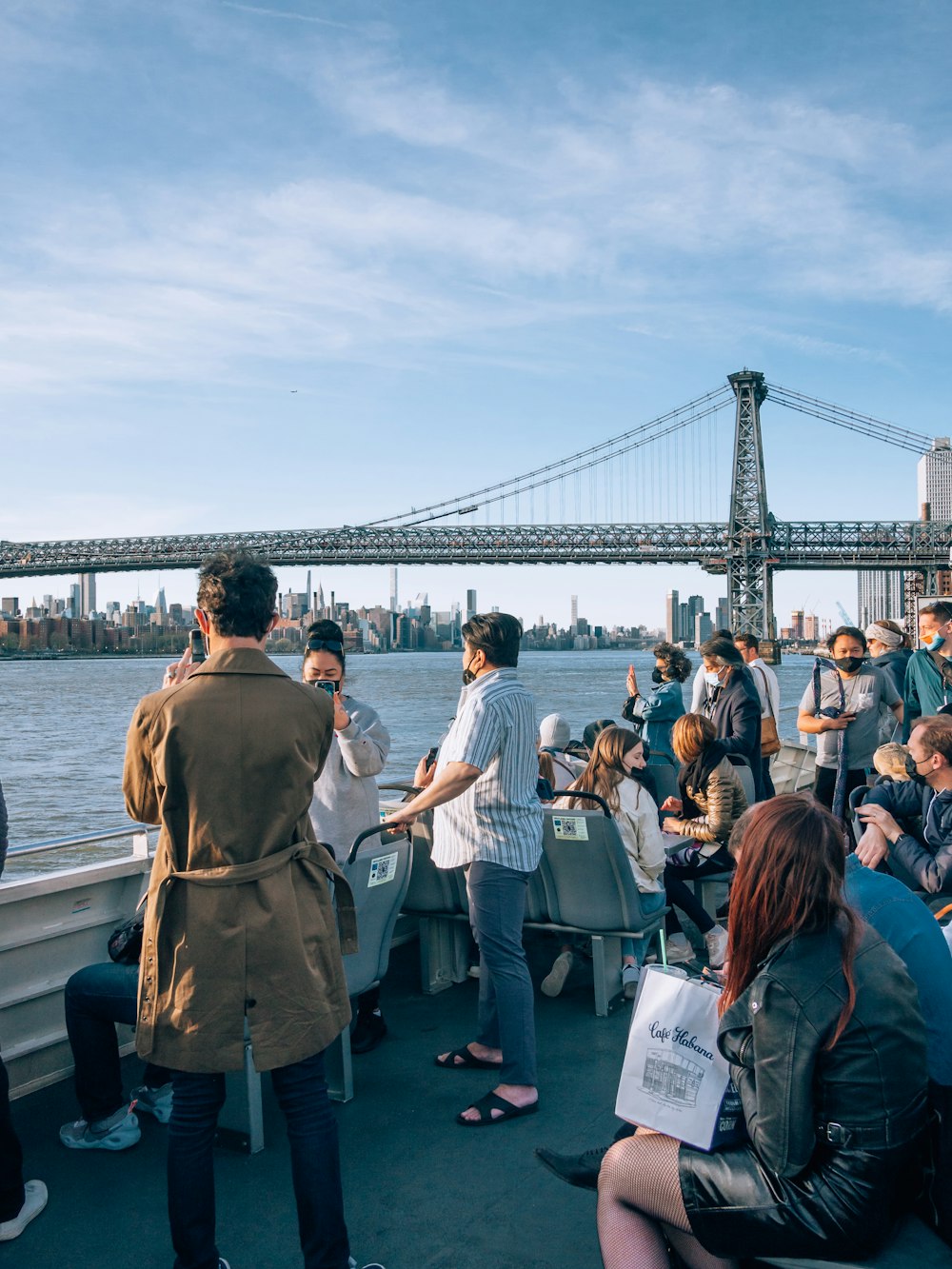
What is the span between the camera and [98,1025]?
281 cm

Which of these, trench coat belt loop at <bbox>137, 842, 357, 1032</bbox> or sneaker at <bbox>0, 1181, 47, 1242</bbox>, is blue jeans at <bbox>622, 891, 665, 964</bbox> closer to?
trench coat belt loop at <bbox>137, 842, 357, 1032</bbox>

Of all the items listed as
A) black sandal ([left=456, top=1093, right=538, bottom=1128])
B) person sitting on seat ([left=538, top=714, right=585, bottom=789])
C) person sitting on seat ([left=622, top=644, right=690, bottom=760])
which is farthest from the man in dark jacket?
black sandal ([left=456, top=1093, right=538, bottom=1128])

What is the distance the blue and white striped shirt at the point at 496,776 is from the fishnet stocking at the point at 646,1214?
1.22 m

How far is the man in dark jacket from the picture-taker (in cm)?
571

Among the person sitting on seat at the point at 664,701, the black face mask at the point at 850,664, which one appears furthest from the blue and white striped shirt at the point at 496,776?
the black face mask at the point at 850,664

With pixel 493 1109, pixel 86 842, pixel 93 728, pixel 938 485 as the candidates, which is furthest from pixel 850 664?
pixel 938 485

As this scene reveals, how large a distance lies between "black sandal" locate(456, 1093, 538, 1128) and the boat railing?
1224 millimetres

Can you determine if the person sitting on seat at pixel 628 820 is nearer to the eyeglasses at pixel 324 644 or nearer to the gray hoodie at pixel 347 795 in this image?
the gray hoodie at pixel 347 795

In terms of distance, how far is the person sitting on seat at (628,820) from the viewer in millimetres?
3928

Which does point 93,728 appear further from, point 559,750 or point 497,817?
point 497,817

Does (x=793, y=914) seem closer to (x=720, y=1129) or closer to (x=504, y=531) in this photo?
(x=720, y=1129)

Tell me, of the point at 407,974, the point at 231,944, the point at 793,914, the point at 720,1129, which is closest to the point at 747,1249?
the point at 720,1129

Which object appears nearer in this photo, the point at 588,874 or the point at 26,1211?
the point at 26,1211

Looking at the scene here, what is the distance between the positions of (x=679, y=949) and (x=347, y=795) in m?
1.89
